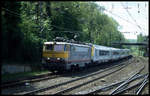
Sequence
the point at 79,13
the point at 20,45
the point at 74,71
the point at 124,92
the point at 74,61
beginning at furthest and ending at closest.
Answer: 1. the point at 74,71
2. the point at 74,61
3. the point at 79,13
4. the point at 124,92
5. the point at 20,45

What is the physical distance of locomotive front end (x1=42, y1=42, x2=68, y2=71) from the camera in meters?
17.7

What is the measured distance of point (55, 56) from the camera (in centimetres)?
1800

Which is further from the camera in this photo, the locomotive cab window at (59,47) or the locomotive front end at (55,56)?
the locomotive cab window at (59,47)

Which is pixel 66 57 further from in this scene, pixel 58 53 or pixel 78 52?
pixel 78 52

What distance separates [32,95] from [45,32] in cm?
1076

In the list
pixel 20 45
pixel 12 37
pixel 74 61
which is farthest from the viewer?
pixel 74 61

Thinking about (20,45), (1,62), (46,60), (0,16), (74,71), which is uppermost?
(0,16)

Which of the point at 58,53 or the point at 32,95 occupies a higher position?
the point at 58,53

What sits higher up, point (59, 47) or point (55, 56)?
point (59, 47)

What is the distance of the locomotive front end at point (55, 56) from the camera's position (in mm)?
17656

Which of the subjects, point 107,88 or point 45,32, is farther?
point 45,32

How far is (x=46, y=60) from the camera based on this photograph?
59.6 ft

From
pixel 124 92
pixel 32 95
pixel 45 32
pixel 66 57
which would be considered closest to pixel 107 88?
pixel 124 92

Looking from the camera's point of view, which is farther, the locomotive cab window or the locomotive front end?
the locomotive cab window
